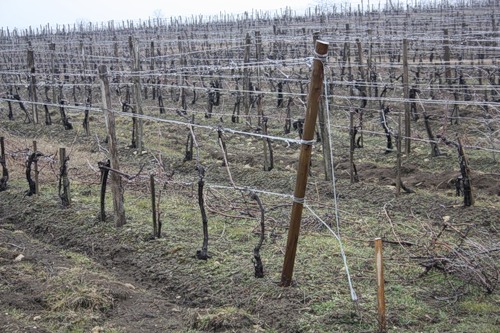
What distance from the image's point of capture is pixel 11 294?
18.3ft

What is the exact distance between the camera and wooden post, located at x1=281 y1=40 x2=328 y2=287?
4.83 m

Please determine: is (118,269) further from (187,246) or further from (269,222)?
(269,222)

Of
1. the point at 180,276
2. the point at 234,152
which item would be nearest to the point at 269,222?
the point at 180,276

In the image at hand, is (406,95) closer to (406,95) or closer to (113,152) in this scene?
(406,95)

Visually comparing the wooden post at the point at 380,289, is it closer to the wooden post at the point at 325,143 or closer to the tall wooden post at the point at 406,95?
the wooden post at the point at 325,143

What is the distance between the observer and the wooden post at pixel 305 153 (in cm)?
483

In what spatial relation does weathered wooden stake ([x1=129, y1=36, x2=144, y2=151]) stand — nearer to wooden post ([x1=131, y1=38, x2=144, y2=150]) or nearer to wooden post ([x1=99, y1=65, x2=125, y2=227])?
wooden post ([x1=131, y1=38, x2=144, y2=150])

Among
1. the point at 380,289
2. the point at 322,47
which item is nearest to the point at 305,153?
the point at 322,47

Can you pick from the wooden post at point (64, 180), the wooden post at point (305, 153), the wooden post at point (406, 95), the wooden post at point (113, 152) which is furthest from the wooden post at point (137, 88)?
the wooden post at point (305, 153)

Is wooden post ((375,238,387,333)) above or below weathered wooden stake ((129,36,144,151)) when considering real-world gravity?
below

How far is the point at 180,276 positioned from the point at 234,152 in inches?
247

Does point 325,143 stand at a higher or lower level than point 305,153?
lower

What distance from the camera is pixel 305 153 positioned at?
16.5 feet

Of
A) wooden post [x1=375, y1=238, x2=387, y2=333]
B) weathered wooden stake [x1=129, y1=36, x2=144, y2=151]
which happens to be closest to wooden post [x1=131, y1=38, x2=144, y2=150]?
weathered wooden stake [x1=129, y1=36, x2=144, y2=151]
